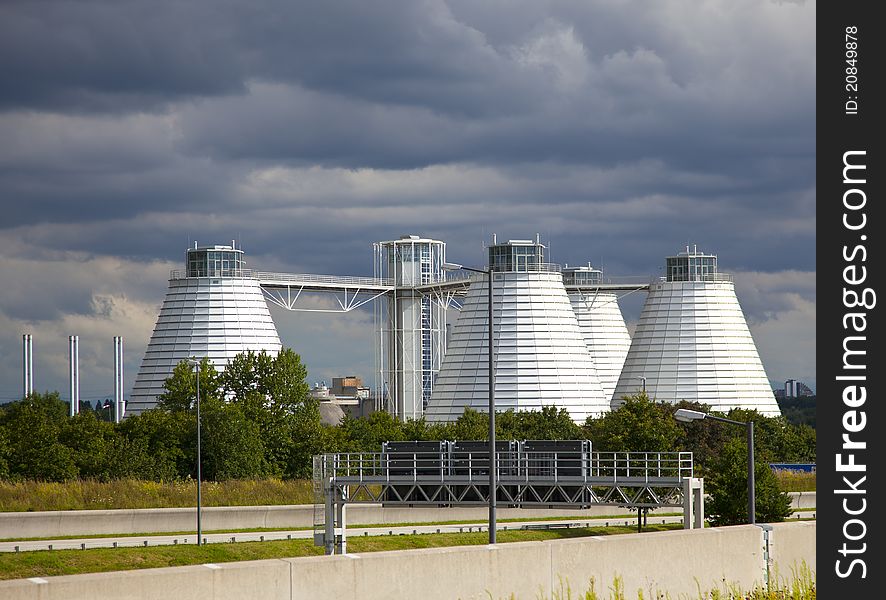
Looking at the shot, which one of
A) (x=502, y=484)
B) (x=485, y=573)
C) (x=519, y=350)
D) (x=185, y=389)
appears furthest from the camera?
(x=519, y=350)

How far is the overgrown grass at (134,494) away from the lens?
54219 millimetres

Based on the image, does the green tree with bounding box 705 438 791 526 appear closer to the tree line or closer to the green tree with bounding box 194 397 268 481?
the tree line

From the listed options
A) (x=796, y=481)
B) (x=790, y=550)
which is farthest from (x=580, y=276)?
(x=790, y=550)

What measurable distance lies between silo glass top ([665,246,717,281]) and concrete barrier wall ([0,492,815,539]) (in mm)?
73128

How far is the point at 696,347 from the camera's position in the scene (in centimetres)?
12644

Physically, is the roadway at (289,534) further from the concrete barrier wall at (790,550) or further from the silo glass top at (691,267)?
the silo glass top at (691,267)

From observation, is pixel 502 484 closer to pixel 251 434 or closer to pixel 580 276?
pixel 251 434

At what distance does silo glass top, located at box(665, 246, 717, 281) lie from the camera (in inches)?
5098

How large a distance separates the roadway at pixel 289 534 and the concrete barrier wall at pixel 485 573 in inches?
1165

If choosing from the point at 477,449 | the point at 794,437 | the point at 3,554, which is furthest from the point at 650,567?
the point at 794,437

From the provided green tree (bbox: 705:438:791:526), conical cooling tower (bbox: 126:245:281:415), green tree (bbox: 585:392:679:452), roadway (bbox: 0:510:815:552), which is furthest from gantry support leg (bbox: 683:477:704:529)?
conical cooling tower (bbox: 126:245:281:415)

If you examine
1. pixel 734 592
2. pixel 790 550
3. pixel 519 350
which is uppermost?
pixel 519 350

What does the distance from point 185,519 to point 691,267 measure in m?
87.2
